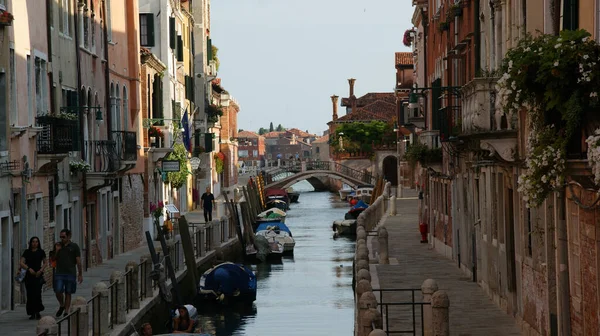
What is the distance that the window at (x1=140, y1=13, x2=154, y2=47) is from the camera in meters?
43.4

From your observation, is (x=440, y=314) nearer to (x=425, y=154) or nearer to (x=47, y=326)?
(x=47, y=326)

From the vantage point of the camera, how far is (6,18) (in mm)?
20531

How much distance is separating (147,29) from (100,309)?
2635 cm

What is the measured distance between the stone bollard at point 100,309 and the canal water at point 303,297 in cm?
794

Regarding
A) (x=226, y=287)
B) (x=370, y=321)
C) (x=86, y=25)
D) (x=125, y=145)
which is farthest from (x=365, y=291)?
(x=125, y=145)

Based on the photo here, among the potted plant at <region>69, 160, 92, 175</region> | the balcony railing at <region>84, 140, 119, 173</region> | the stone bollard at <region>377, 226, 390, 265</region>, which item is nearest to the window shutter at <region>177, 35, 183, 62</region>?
the balcony railing at <region>84, 140, 119, 173</region>

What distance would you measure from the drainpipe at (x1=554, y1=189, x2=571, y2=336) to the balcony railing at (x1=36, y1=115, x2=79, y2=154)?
11.3 metres

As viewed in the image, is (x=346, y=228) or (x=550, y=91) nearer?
(x=550, y=91)

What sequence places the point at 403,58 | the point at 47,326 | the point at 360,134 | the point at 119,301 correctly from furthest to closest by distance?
the point at 360,134, the point at 403,58, the point at 119,301, the point at 47,326

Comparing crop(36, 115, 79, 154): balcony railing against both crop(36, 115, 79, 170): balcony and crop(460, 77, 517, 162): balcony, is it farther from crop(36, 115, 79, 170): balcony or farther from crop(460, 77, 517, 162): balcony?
crop(460, 77, 517, 162): balcony

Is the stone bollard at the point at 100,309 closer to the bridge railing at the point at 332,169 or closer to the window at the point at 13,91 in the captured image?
the window at the point at 13,91

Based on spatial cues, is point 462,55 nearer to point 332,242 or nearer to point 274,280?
point 274,280

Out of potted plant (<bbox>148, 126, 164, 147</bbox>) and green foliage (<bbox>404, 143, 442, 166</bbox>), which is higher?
potted plant (<bbox>148, 126, 164, 147</bbox>)

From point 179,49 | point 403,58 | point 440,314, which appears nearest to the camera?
point 440,314
